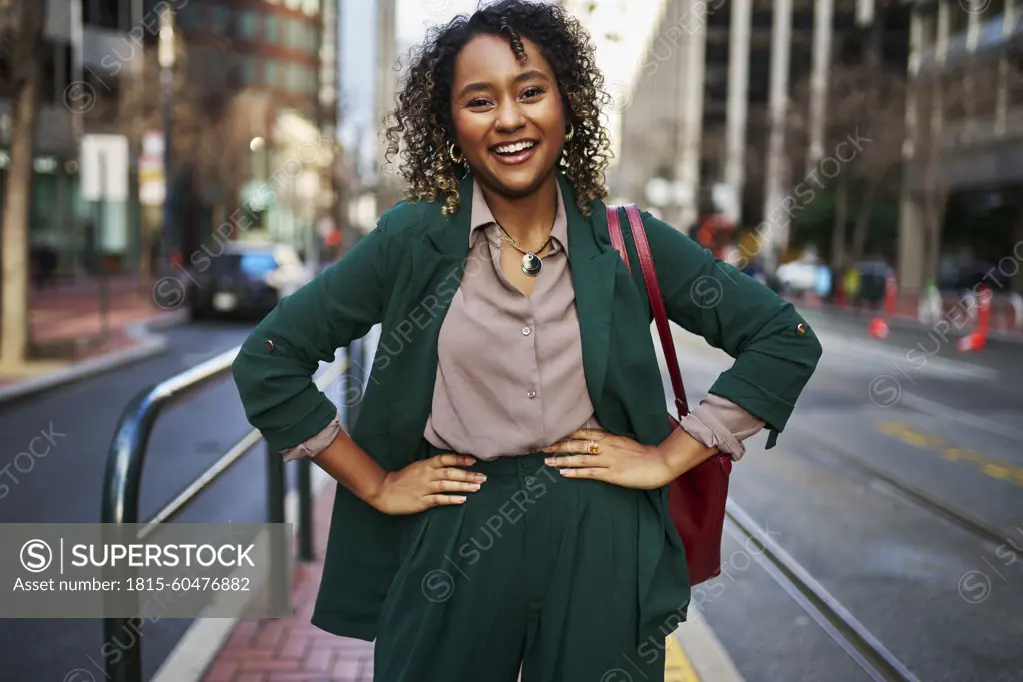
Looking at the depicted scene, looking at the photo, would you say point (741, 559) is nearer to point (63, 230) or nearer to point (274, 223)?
point (63, 230)

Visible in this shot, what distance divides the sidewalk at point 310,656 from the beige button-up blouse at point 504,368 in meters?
2.08

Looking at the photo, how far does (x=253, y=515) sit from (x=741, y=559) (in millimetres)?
2889

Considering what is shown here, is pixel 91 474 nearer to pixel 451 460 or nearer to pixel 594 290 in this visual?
pixel 451 460

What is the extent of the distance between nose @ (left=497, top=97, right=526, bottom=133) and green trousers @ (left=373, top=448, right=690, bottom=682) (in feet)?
2.02

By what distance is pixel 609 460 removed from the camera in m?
2.11

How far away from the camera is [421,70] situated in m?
2.25

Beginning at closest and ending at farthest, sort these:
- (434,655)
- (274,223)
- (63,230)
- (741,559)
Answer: (434,655) → (741,559) → (63,230) → (274,223)

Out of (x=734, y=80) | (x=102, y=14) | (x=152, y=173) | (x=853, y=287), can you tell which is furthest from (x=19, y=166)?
(x=734, y=80)

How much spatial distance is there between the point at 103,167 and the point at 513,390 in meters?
15.5

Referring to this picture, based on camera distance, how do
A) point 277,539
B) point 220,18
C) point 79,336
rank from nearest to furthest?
point 277,539 → point 79,336 → point 220,18

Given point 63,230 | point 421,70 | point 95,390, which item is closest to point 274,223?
point 63,230

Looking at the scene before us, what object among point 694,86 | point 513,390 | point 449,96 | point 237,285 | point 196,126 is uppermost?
point 694,86

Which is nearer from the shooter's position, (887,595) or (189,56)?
(887,595)

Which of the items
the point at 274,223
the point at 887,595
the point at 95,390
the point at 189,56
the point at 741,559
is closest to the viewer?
the point at 887,595
